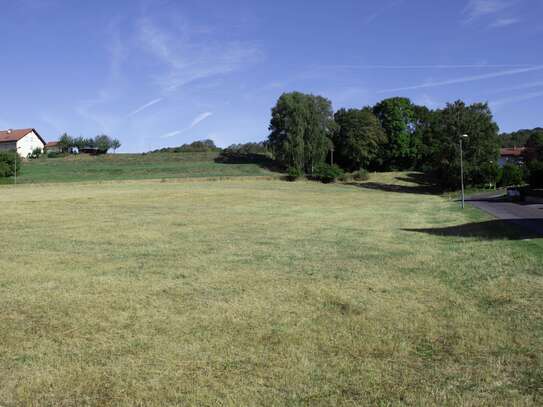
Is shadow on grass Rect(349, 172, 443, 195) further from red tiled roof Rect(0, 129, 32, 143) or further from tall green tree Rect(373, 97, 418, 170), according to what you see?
red tiled roof Rect(0, 129, 32, 143)

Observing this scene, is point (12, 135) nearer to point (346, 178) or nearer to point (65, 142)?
point (65, 142)

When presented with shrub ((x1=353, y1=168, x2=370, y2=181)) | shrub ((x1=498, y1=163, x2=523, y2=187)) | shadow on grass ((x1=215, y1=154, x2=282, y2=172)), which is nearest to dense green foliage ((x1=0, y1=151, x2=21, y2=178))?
shadow on grass ((x1=215, y1=154, x2=282, y2=172))

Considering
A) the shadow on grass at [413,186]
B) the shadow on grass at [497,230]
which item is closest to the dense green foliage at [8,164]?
the shadow on grass at [413,186]

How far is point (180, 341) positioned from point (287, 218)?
72.7ft

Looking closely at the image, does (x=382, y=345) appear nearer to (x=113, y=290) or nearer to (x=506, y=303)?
(x=506, y=303)

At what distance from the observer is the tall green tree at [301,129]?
8412 centimetres

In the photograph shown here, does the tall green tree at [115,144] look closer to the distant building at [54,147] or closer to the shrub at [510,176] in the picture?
the distant building at [54,147]

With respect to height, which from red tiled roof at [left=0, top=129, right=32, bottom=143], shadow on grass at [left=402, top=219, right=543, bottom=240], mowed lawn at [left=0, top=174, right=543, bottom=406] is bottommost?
shadow on grass at [left=402, top=219, right=543, bottom=240]

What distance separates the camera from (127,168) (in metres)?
89.6

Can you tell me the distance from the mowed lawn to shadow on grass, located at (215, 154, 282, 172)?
256 ft

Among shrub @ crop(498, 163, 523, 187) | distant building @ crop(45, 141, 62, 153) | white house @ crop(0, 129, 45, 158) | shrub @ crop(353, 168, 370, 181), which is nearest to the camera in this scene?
shrub @ crop(353, 168, 370, 181)

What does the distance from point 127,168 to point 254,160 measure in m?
26.7

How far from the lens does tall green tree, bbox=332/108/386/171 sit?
9094cm

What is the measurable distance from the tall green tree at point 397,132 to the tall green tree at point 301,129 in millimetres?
15290
